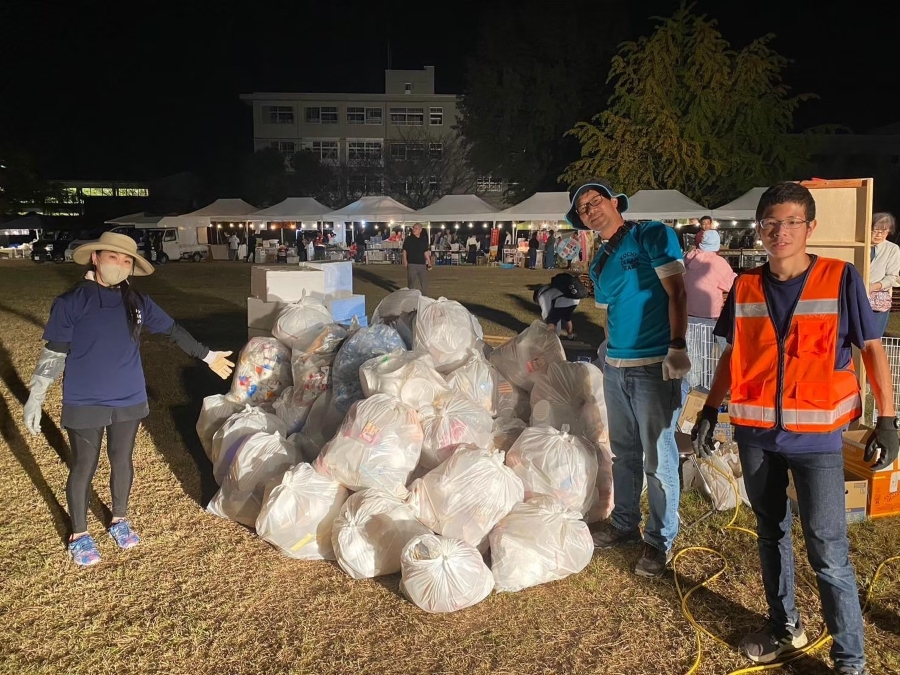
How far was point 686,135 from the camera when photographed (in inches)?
963

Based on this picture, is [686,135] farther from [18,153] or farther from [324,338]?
[18,153]

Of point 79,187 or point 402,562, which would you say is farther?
point 79,187

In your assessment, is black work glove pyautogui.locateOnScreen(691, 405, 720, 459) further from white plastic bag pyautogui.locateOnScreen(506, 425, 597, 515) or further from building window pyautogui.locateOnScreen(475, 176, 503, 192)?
building window pyautogui.locateOnScreen(475, 176, 503, 192)

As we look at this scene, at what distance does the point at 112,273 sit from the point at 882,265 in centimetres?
557

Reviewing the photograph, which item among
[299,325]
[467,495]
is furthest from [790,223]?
[299,325]

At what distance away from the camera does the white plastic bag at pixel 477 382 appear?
4.13 metres

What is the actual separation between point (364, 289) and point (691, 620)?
1387cm

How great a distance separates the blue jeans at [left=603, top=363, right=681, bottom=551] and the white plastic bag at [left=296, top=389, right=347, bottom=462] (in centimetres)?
162

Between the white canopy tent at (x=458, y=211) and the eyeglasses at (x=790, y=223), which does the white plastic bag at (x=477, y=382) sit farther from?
the white canopy tent at (x=458, y=211)

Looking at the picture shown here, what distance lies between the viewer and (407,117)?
50938mm

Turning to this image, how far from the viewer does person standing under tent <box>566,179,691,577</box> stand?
9.72ft

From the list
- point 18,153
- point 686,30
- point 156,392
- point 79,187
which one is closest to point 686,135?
point 686,30

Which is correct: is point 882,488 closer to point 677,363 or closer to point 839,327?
point 677,363

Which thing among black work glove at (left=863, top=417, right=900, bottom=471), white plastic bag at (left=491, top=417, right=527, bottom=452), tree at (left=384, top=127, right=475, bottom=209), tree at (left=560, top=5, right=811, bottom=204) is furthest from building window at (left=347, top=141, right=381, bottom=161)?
black work glove at (left=863, top=417, right=900, bottom=471)
